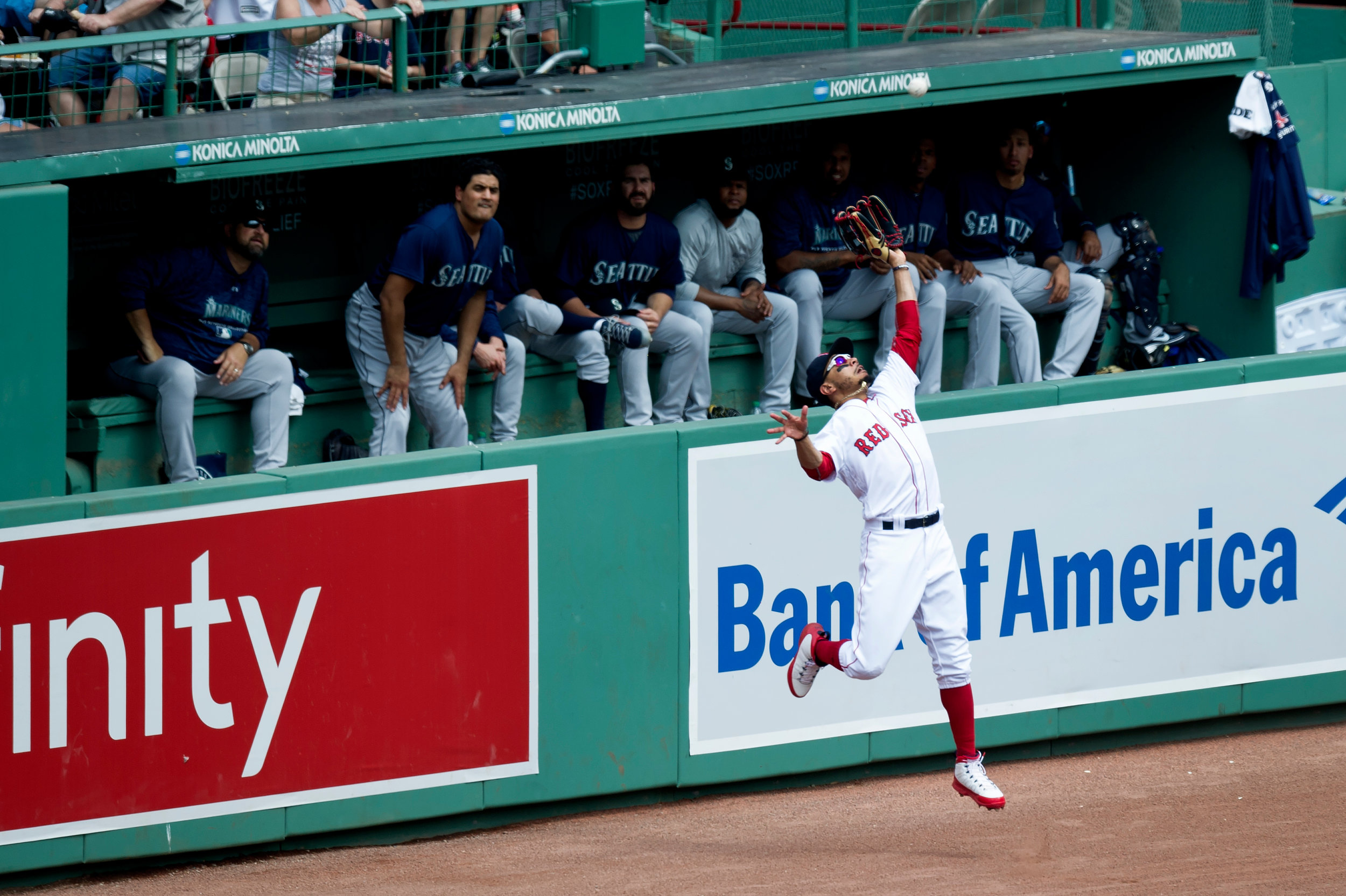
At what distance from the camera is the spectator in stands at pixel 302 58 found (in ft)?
25.0

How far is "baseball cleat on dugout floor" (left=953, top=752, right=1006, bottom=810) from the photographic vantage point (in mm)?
6039

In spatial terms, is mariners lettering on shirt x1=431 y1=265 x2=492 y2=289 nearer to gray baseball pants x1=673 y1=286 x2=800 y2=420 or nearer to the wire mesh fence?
the wire mesh fence

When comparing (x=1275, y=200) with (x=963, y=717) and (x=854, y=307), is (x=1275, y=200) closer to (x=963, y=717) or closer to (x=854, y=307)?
(x=854, y=307)

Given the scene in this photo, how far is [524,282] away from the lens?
8602 mm

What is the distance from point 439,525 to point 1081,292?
181 inches

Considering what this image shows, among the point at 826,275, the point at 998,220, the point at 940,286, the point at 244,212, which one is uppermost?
the point at 998,220

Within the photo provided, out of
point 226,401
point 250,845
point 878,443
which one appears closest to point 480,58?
point 226,401

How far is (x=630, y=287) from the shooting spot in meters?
8.61

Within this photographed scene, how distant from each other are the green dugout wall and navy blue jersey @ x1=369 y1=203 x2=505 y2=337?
139 cm

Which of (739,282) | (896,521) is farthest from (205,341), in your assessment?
(896,521)

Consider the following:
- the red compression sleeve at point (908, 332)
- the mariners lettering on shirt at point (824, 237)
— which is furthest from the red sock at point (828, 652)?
the mariners lettering on shirt at point (824, 237)

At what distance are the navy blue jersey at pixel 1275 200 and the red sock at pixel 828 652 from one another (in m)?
4.47

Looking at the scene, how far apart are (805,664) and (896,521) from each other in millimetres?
672

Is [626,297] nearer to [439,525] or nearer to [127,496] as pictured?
[439,525]
